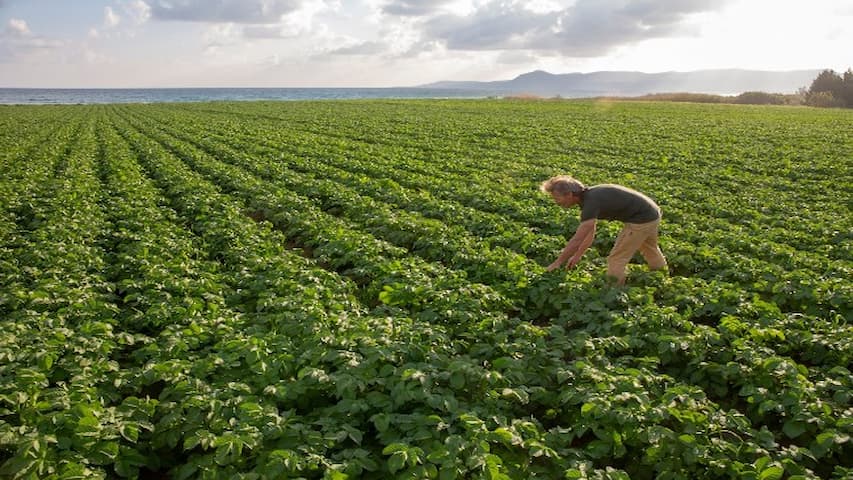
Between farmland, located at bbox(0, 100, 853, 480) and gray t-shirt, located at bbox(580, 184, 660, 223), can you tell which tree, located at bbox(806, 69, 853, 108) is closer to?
farmland, located at bbox(0, 100, 853, 480)

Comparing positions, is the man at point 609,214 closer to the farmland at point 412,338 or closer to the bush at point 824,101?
the farmland at point 412,338

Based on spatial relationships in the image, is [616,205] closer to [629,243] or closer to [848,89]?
[629,243]

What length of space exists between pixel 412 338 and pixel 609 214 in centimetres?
377

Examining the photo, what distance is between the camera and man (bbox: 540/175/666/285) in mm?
7992

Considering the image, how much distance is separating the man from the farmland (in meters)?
0.40

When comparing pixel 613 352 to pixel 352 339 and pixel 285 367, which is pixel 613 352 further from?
pixel 285 367

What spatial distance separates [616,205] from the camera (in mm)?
8109

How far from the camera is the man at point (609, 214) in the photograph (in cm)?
799

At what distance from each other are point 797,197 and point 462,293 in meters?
12.0

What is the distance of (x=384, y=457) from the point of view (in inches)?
190

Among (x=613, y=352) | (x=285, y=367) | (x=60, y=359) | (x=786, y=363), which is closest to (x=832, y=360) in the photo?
(x=786, y=363)

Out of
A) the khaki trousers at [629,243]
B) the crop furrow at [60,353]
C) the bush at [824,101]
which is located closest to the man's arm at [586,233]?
the khaki trousers at [629,243]

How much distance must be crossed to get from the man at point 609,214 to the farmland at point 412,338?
400 millimetres

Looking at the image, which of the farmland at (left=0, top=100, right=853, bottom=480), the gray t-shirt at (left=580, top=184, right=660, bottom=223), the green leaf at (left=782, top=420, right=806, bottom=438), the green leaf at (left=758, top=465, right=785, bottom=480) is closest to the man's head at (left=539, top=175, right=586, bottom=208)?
the gray t-shirt at (left=580, top=184, right=660, bottom=223)
